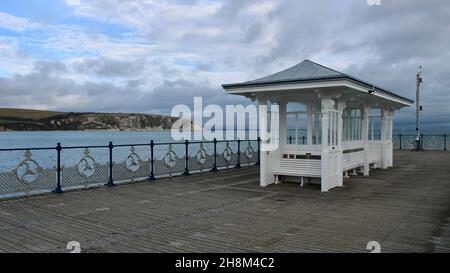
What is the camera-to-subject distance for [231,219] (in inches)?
283

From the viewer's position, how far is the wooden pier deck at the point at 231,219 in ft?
18.3

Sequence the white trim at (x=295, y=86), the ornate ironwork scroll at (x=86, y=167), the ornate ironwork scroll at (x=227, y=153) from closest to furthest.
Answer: the white trim at (x=295, y=86)
the ornate ironwork scroll at (x=86, y=167)
the ornate ironwork scroll at (x=227, y=153)

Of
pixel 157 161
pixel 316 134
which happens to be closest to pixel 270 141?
pixel 316 134

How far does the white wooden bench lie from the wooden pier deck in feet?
1.27

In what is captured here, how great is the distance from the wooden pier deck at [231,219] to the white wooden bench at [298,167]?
0.39m

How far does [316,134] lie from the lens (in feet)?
38.7

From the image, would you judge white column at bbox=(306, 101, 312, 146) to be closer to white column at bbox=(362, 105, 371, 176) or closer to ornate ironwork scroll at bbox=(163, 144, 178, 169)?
white column at bbox=(362, 105, 371, 176)

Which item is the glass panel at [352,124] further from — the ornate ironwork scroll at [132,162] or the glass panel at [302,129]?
the ornate ironwork scroll at [132,162]

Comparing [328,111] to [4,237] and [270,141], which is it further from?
[4,237]

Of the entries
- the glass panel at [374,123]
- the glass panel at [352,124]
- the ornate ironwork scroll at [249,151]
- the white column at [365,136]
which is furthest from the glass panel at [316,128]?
the glass panel at [374,123]

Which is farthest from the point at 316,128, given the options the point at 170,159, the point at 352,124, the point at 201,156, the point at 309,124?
the point at 170,159
